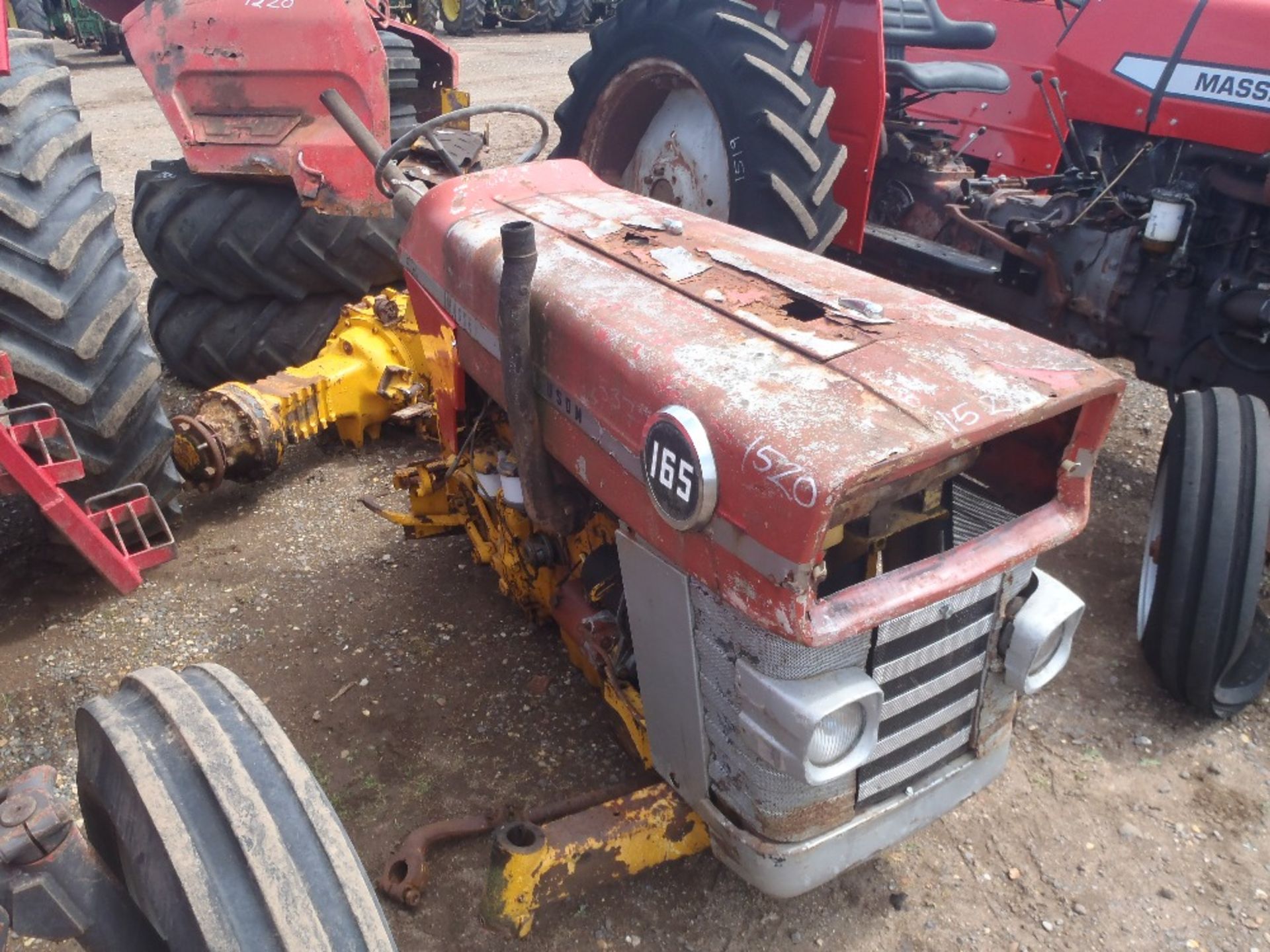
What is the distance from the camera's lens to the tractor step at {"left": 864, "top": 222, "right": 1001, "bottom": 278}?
3.92 metres

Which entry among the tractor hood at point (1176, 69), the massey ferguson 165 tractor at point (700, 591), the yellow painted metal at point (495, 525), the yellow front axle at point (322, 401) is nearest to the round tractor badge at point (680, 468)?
the massey ferguson 165 tractor at point (700, 591)

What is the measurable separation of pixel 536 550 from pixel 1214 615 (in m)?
1.73

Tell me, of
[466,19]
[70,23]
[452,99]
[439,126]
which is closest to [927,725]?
[439,126]

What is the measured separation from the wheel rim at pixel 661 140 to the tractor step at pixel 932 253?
3.73 ft

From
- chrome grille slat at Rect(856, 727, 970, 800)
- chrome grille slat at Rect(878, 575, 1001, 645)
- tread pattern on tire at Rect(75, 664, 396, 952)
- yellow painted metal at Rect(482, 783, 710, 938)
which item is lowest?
yellow painted metal at Rect(482, 783, 710, 938)

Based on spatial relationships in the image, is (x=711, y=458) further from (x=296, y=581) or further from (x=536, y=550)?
(x=296, y=581)

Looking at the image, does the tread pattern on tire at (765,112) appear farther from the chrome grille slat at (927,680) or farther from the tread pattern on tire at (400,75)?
the chrome grille slat at (927,680)

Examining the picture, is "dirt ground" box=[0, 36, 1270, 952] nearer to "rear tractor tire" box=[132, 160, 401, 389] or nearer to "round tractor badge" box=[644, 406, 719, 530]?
"rear tractor tire" box=[132, 160, 401, 389]

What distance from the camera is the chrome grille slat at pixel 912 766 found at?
164cm

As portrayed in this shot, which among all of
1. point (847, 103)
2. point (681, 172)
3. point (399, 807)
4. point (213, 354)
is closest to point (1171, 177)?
point (847, 103)

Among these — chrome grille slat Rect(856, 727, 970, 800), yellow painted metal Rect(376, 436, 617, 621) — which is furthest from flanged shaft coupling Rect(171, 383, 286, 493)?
chrome grille slat Rect(856, 727, 970, 800)

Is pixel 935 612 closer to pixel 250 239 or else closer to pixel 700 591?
pixel 700 591

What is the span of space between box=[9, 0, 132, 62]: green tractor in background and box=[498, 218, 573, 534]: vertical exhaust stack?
13.3 m

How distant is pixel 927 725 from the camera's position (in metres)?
1.66
